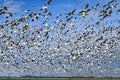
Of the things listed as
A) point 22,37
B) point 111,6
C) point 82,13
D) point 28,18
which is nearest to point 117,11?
point 111,6

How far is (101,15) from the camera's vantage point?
27.2m

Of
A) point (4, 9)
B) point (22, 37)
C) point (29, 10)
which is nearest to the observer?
point (4, 9)

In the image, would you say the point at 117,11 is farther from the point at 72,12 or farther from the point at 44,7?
the point at 44,7

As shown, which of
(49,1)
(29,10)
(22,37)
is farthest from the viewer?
(22,37)

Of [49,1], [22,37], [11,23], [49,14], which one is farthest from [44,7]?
[22,37]

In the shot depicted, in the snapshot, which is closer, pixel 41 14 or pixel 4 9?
pixel 4 9

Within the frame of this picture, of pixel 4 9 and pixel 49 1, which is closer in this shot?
pixel 4 9

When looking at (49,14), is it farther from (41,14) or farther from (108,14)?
(108,14)

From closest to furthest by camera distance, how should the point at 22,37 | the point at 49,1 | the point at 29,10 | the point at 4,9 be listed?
the point at 4,9 < the point at 49,1 < the point at 29,10 < the point at 22,37

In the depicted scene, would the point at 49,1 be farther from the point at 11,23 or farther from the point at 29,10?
the point at 11,23

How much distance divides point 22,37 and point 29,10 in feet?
30.8

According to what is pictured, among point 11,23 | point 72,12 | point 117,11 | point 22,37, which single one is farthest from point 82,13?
point 22,37

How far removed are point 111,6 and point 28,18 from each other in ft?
21.5

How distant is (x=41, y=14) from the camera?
28.2 metres
